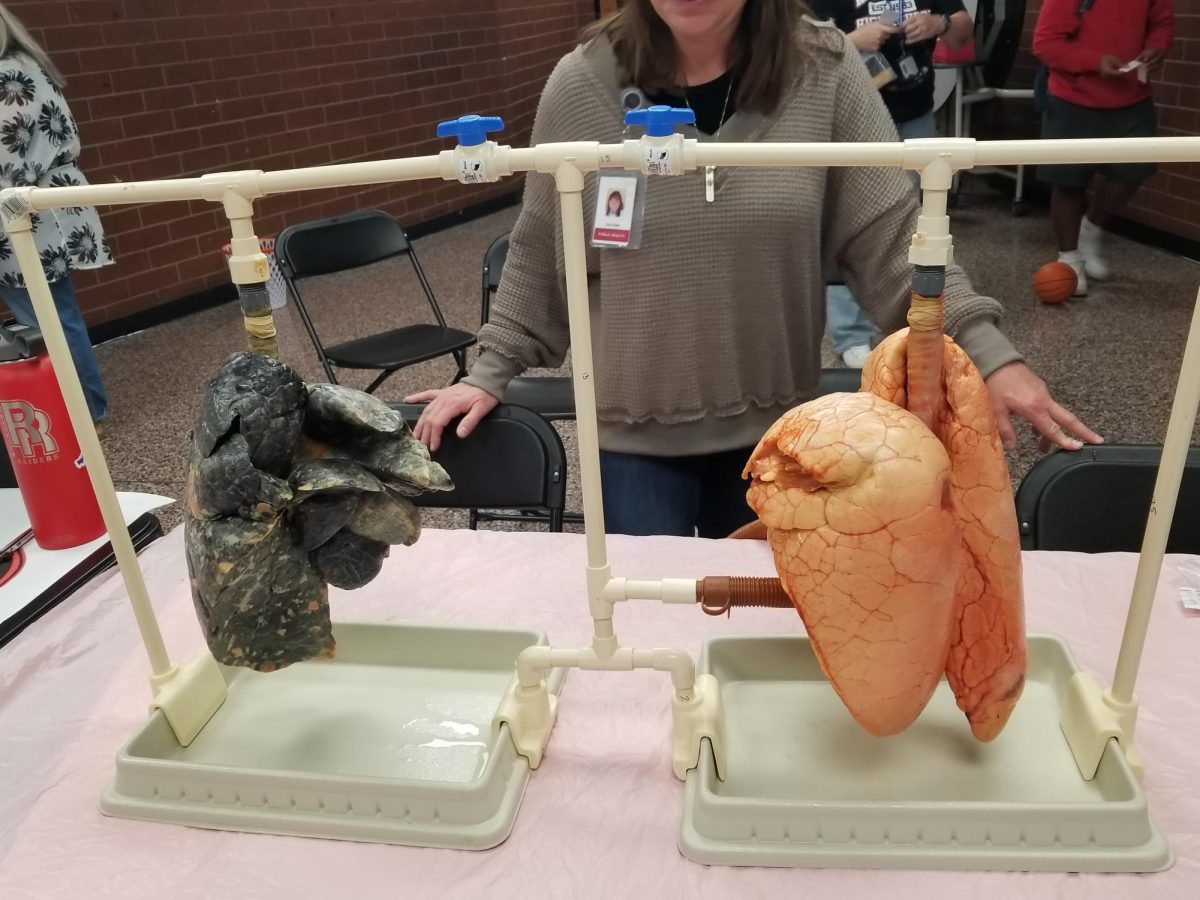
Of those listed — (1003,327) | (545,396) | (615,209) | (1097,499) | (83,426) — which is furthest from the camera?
(1003,327)

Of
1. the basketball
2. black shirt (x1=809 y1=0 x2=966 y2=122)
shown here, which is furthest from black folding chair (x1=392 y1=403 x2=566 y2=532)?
the basketball

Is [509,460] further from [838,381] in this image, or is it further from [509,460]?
[838,381]

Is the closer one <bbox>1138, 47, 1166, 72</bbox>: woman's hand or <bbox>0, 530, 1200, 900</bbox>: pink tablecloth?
<bbox>0, 530, 1200, 900</bbox>: pink tablecloth

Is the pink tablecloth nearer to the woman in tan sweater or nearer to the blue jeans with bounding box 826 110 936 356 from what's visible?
the woman in tan sweater

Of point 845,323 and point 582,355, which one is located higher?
point 582,355

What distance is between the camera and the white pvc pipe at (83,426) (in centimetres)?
84

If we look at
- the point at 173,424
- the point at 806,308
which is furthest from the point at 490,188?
the point at 806,308

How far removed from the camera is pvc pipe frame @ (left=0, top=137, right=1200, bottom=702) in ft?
2.28

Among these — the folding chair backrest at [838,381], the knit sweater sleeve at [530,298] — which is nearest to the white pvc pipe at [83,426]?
the knit sweater sleeve at [530,298]

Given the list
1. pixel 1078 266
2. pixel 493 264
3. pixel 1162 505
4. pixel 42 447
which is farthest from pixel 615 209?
pixel 1078 266

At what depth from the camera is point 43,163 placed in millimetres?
2738

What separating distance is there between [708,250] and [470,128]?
60 cm

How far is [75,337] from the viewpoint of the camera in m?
3.04

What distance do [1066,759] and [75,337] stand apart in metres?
3.10
